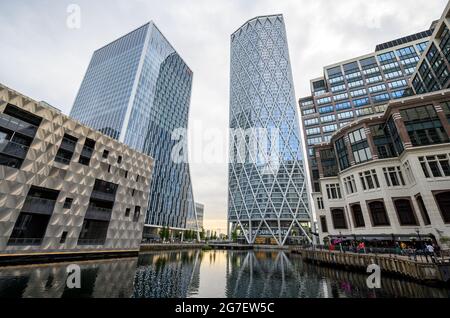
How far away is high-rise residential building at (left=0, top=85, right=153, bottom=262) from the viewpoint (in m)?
25.9

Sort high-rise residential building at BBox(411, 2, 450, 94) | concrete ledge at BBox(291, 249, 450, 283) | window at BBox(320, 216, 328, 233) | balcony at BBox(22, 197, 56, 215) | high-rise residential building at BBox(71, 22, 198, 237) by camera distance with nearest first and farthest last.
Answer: concrete ledge at BBox(291, 249, 450, 283) → balcony at BBox(22, 197, 56, 215) → high-rise residential building at BBox(411, 2, 450, 94) → window at BBox(320, 216, 328, 233) → high-rise residential building at BBox(71, 22, 198, 237)

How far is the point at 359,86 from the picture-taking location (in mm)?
76062

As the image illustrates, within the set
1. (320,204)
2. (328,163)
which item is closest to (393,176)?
(328,163)

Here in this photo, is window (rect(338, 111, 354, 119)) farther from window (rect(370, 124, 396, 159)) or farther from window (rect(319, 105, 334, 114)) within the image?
window (rect(370, 124, 396, 159))

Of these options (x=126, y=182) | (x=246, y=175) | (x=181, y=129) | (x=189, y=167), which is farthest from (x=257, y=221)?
(x=126, y=182)

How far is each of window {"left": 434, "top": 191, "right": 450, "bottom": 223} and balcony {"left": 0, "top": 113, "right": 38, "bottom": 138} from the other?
55.1m

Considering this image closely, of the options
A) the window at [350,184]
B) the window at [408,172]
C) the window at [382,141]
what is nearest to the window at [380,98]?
the window at [382,141]

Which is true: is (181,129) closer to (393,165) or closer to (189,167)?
(189,167)

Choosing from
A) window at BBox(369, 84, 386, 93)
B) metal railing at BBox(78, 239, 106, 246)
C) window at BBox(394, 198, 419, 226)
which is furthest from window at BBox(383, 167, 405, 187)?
window at BBox(369, 84, 386, 93)

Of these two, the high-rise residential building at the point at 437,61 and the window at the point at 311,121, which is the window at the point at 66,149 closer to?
the high-rise residential building at the point at 437,61

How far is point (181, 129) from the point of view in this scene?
122 m

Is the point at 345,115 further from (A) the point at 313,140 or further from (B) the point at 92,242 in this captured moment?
(B) the point at 92,242

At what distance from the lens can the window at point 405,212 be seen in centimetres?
3017

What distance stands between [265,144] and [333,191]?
7119 centimetres
